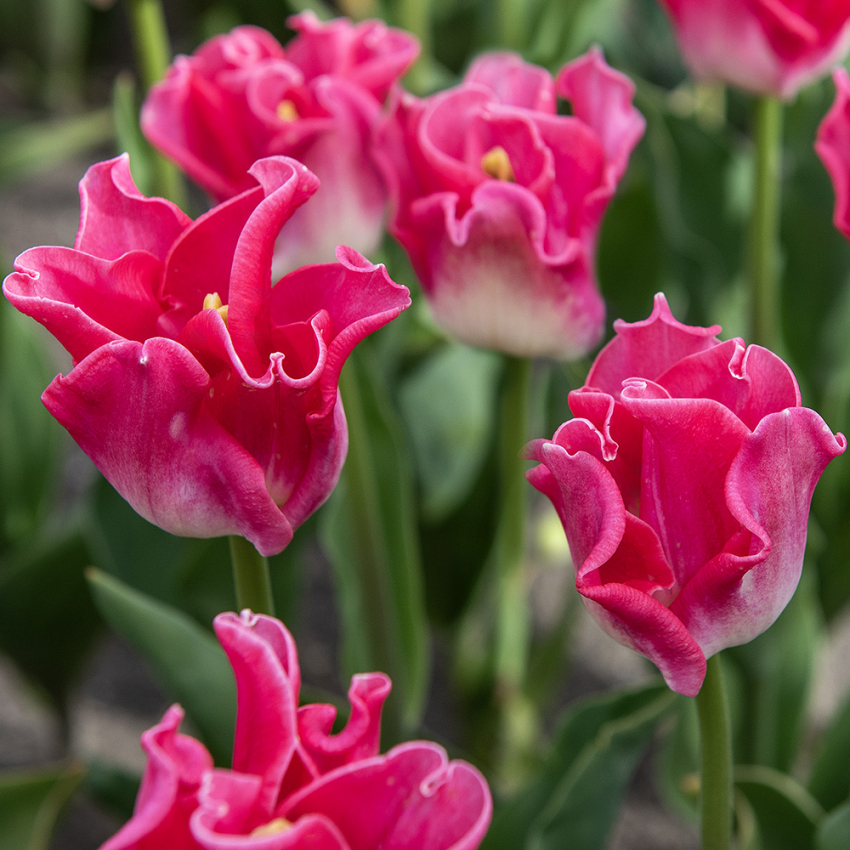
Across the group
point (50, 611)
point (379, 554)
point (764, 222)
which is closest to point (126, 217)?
point (379, 554)

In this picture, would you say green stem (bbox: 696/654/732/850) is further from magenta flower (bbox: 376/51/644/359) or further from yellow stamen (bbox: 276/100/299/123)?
yellow stamen (bbox: 276/100/299/123)

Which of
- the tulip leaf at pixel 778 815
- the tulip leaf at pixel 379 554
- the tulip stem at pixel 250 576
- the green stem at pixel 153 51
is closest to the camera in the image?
the tulip stem at pixel 250 576

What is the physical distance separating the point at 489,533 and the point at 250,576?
0.49 m

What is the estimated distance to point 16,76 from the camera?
2.07m

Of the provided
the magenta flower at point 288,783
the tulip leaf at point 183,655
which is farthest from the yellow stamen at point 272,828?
the tulip leaf at point 183,655

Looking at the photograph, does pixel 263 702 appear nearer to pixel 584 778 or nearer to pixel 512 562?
pixel 584 778

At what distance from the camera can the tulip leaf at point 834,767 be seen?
1.61 ft

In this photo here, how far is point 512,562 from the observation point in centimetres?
63

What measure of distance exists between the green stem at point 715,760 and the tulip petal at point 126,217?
0.20 m

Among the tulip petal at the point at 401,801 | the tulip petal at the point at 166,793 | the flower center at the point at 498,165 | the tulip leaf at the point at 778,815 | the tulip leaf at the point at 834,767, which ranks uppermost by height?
the flower center at the point at 498,165

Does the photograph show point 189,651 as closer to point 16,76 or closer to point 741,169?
point 741,169

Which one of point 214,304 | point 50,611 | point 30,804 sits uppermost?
point 214,304

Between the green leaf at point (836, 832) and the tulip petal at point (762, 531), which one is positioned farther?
the green leaf at point (836, 832)

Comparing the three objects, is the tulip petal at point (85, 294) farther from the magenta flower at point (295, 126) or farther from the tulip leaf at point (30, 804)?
the tulip leaf at point (30, 804)
